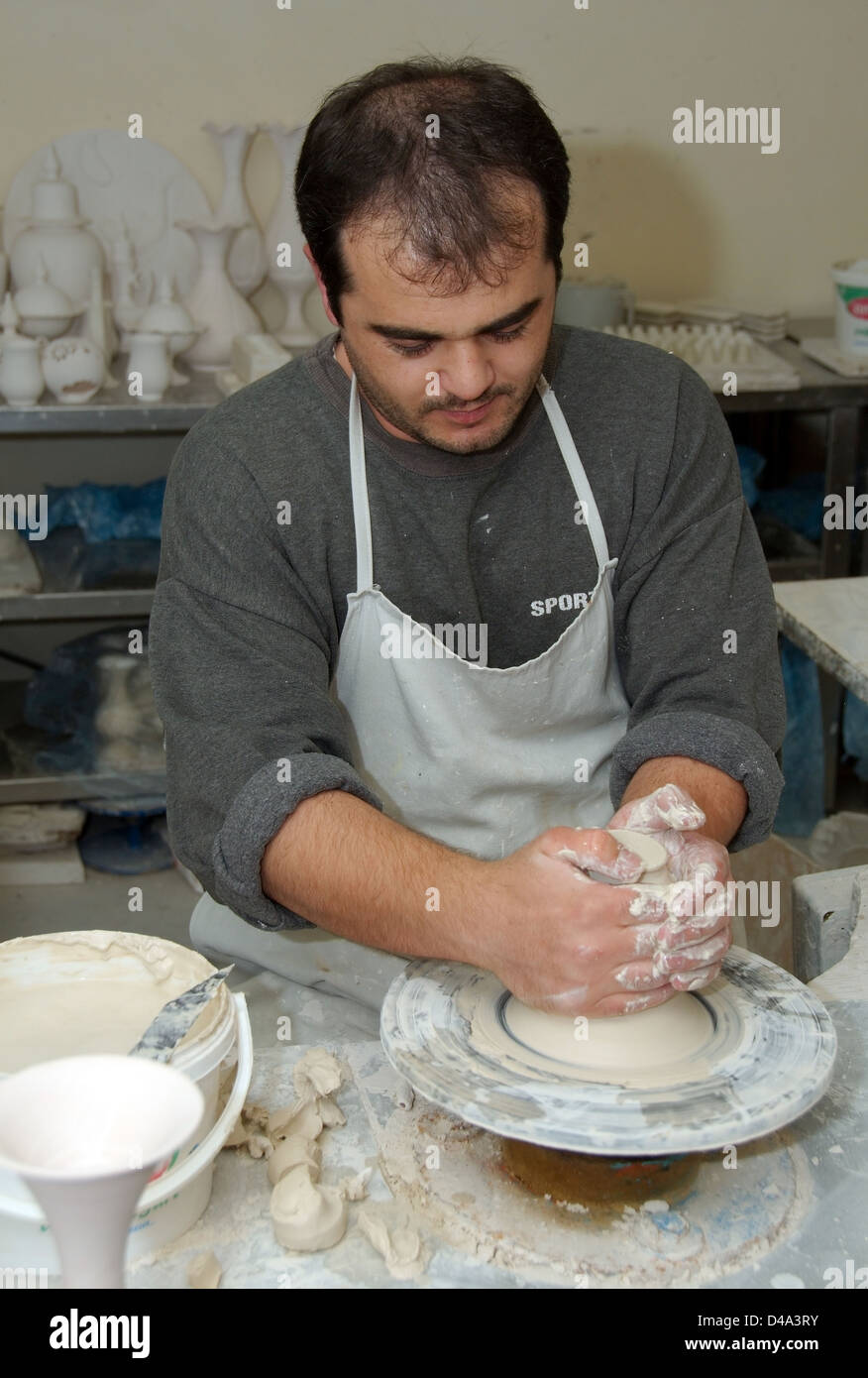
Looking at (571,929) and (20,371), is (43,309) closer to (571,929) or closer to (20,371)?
(20,371)

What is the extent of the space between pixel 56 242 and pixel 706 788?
2.28 m

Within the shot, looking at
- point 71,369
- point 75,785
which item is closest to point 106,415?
point 71,369

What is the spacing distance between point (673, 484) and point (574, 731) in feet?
1.11

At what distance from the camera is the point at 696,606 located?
1.76 meters

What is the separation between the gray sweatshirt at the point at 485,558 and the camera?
1.60 m

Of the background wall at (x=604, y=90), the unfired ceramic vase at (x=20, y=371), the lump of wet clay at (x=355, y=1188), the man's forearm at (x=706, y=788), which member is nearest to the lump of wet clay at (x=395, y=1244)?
the lump of wet clay at (x=355, y=1188)

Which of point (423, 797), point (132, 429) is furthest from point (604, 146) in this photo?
point (423, 797)

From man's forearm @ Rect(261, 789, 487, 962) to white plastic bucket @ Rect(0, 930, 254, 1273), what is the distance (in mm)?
165

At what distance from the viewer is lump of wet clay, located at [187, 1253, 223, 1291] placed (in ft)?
3.72

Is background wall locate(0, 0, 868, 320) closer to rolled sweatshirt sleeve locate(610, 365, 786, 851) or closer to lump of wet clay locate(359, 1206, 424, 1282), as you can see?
rolled sweatshirt sleeve locate(610, 365, 786, 851)

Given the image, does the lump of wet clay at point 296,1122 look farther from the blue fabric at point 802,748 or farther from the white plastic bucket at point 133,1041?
the blue fabric at point 802,748

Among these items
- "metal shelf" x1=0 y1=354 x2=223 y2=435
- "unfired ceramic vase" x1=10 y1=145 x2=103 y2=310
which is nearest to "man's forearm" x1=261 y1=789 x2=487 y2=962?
"metal shelf" x1=0 y1=354 x2=223 y2=435

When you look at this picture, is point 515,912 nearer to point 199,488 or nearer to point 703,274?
point 199,488

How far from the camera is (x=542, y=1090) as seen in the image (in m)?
1.19
